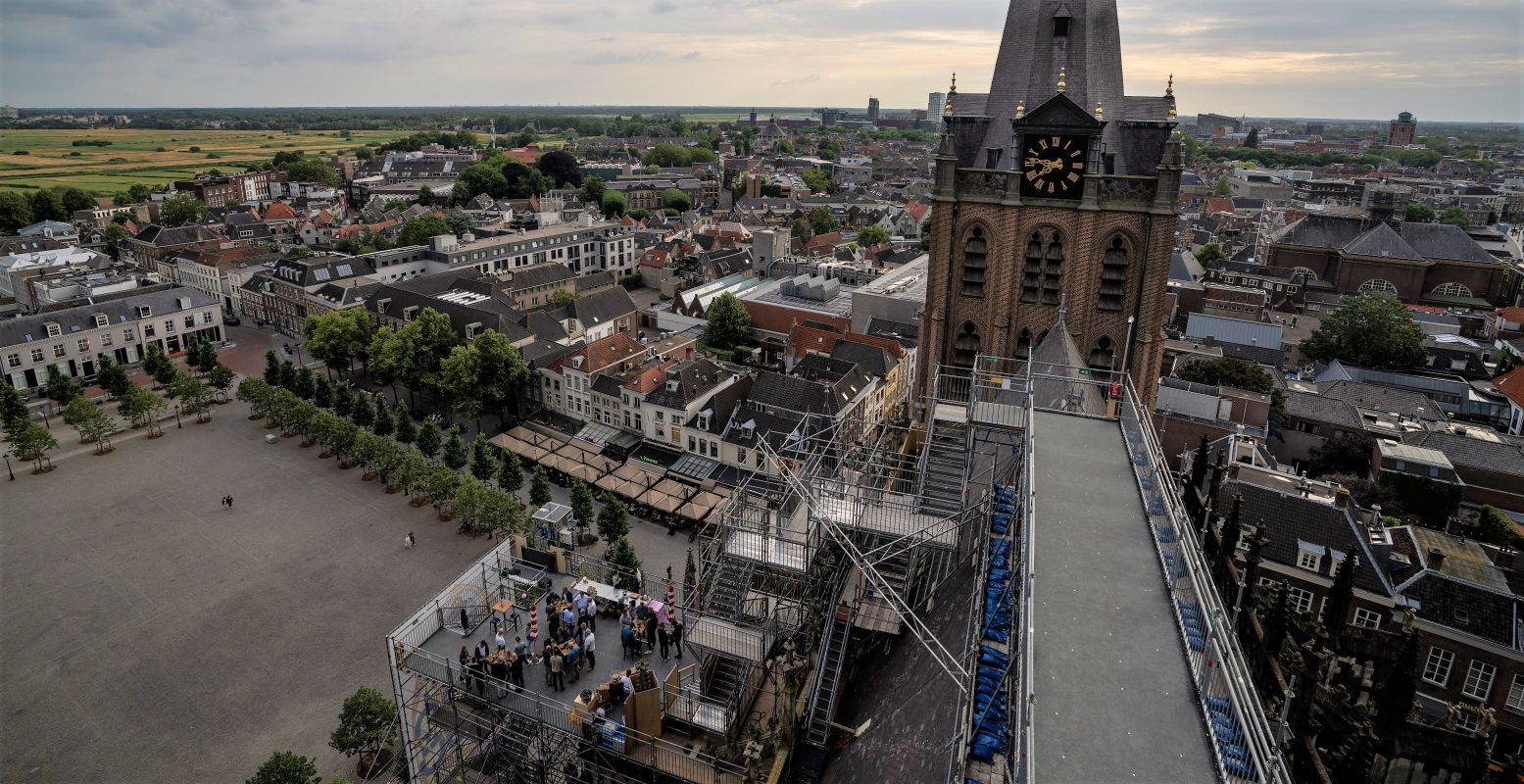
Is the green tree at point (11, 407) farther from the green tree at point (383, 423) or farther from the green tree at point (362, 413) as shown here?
the green tree at point (383, 423)

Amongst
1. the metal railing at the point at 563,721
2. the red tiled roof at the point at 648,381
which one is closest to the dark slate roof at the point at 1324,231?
the red tiled roof at the point at 648,381

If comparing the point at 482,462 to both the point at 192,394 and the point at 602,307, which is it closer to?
the point at 192,394

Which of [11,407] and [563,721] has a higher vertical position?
[563,721]

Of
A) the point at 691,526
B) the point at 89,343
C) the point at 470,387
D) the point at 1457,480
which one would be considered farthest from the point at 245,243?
the point at 1457,480

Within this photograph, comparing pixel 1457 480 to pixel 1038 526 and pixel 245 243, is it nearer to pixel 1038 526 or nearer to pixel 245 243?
pixel 1038 526

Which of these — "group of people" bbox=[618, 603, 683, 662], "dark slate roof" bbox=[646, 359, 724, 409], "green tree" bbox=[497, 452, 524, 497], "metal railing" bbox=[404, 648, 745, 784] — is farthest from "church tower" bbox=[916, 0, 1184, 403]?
"green tree" bbox=[497, 452, 524, 497]

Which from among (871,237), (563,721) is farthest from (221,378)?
(871,237)

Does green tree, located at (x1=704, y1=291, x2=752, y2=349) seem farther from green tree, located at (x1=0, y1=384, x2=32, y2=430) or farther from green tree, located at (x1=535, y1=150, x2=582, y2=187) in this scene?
green tree, located at (x1=535, y1=150, x2=582, y2=187)
